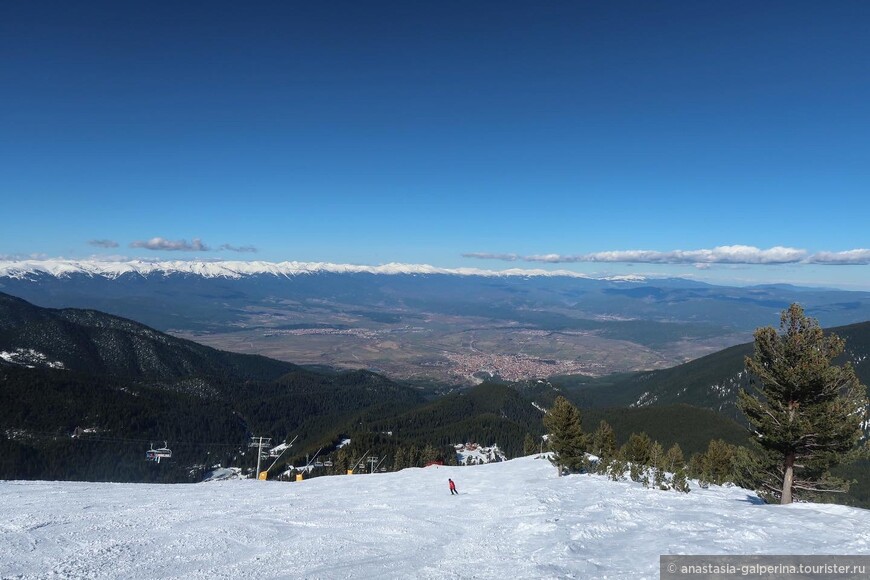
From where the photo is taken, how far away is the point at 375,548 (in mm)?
13672

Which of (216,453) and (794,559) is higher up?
(794,559)

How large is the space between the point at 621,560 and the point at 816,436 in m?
13.6

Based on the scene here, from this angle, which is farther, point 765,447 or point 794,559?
point 765,447

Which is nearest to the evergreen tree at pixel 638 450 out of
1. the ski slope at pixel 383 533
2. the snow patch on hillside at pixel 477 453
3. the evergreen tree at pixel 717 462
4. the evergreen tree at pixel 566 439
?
the evergreen tree at pixel 717 462

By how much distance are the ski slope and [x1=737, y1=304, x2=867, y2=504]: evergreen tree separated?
3.50m

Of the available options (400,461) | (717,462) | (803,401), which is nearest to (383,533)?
(803,401)

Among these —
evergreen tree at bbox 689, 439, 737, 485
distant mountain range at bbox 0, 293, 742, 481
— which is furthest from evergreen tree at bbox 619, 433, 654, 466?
distant mountain range at bbox 0, 293, 742, 481

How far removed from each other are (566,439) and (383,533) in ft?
95.3

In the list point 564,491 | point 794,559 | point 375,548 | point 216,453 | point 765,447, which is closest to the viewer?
point 794,559

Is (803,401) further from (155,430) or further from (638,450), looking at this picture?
(155,430)

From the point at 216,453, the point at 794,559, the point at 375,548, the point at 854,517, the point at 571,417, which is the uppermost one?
the point at 794,559

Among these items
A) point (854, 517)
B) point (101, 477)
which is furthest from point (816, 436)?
point (101, 477)

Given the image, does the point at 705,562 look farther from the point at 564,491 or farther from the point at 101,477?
the point at 101,477

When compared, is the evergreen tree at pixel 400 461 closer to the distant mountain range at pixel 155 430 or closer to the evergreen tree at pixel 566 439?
the distant mountain range at pixel 155 430
